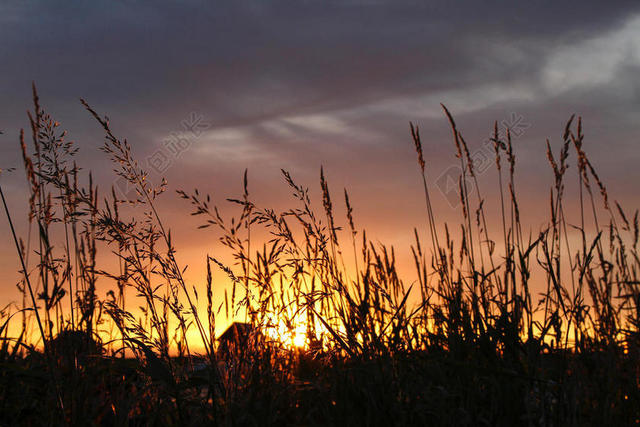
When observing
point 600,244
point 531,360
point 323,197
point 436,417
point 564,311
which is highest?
point 323,197

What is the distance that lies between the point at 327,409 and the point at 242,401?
32 centimetres

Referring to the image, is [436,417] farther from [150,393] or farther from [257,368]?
[150,393]

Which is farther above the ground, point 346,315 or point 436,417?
point 346,315

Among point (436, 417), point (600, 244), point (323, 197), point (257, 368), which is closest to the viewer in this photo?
point (436, 417)

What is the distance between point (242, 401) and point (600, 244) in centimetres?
317

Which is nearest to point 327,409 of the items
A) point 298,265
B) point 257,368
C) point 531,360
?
point 257,368

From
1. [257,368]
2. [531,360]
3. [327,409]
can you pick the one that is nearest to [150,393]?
[257,368]

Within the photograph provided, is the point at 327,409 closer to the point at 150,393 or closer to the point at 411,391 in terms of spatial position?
the point at 411,391

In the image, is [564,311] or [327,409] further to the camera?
[564,311]

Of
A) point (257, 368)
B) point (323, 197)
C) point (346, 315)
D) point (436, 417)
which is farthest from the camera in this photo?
point (323, 197)

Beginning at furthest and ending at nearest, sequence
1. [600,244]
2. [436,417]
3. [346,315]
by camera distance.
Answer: [600,244] < [346,315] < [436,417]

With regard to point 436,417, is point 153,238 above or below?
above

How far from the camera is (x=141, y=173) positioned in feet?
7.26

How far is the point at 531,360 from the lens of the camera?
2055mm
